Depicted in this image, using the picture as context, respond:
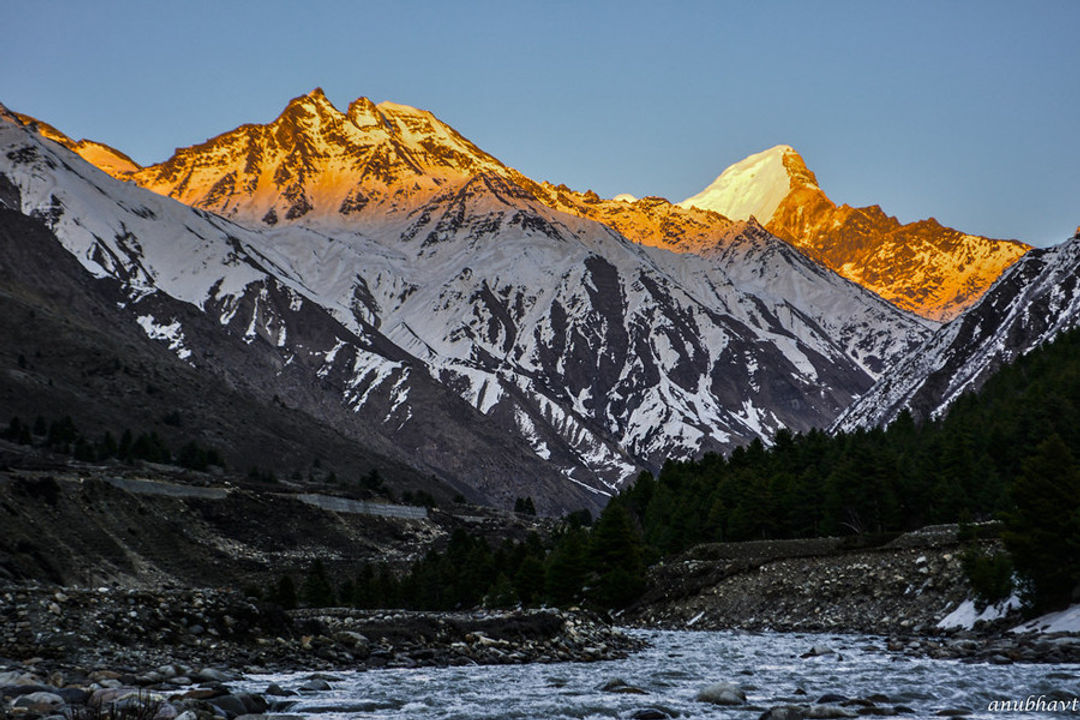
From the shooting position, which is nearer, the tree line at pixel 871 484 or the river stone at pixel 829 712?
the river stone at pixel 829 712

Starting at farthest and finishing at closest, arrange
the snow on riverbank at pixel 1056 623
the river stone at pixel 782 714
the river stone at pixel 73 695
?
the snow on riverbank at pixel 1056 623 < the river stone at pixel 782 714 < the river stone at pixel 73 695

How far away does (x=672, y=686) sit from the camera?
40688 mm

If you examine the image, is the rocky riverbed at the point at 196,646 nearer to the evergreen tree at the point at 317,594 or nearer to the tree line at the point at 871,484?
the tree line at the point at 871,484

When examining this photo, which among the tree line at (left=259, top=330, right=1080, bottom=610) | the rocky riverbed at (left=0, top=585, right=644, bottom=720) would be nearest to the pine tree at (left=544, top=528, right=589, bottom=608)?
the tree line at (left=259, top=330, right=1080, bottom=610)

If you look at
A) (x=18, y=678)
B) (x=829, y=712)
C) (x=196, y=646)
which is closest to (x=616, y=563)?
(x=196, y=646)

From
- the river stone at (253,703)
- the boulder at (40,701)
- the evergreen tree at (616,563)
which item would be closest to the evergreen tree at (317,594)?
the evergreen tree at (616,563)

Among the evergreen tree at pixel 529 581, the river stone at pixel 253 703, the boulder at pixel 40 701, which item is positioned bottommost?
the evergreen tree at pixel 529 581

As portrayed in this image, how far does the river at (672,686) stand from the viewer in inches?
1316

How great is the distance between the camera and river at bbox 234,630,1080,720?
33438 mm

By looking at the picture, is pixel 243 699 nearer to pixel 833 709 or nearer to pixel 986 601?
pixel 833 709

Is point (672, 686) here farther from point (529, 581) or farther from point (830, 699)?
point (529, 581)

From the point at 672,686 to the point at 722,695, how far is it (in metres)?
4.85

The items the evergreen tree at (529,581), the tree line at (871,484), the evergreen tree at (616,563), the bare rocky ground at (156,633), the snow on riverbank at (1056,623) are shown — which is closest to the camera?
the bare rocky ground at (156,633)

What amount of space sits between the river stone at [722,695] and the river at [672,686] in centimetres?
44
